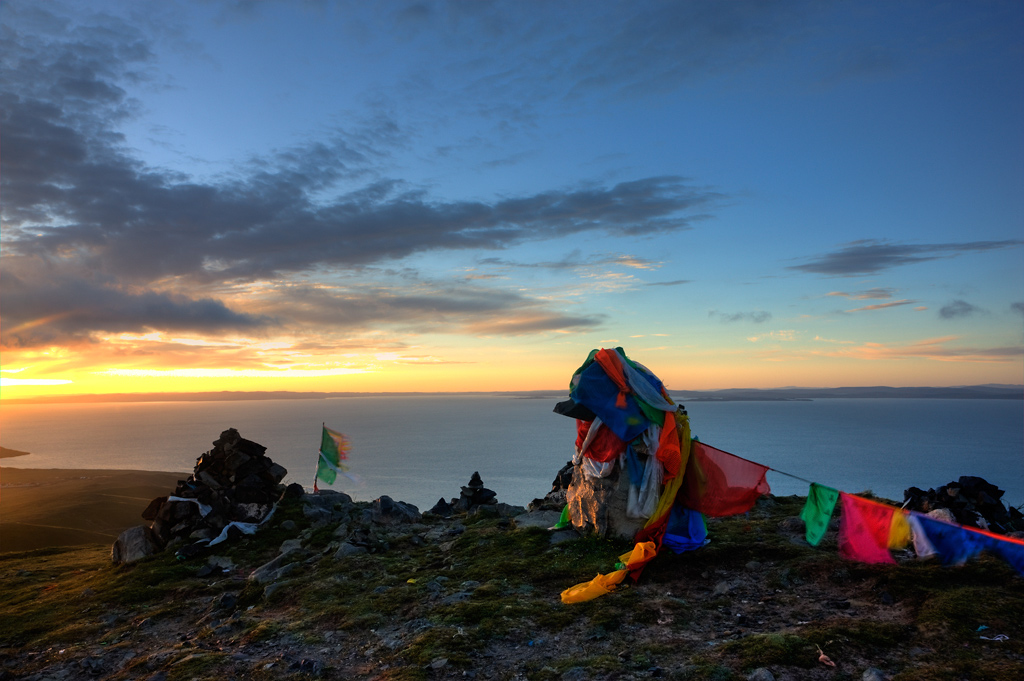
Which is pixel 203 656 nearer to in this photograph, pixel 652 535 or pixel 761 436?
pixel 652 535

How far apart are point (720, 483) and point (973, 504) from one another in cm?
758

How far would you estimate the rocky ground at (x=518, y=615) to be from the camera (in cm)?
781

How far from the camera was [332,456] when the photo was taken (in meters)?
21.6

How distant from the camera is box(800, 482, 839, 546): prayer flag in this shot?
35.1 ft

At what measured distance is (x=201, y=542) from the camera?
55.0ft

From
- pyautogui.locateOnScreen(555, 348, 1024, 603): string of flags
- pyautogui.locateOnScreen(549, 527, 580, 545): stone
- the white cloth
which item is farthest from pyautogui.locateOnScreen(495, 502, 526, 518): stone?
the white cloth

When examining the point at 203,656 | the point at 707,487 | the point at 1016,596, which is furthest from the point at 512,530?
the point at 1016,596

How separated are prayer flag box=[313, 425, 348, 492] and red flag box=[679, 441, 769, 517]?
13773 mm

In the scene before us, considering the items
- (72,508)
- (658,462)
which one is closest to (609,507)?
(658,462)

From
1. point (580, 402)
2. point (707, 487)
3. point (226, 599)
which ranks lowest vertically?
point (226, 599)

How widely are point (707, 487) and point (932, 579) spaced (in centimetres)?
431

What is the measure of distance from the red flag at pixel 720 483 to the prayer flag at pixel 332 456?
13773 mm

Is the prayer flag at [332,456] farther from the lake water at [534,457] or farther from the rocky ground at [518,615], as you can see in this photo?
the lake water at [534,457]

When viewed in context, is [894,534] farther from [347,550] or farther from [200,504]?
[200,504]
